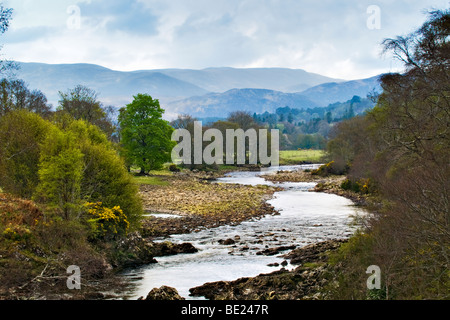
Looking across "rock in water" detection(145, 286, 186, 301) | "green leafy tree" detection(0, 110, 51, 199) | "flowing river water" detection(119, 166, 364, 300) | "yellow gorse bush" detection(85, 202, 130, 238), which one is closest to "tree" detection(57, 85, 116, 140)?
"green leafy tree" detection(0, 110, 51, 199)

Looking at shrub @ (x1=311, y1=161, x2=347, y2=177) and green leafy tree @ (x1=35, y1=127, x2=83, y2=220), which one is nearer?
green leafy tree @ (x1=35, y1=127, x2=83, y2=220)

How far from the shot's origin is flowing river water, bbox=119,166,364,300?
60.4ft

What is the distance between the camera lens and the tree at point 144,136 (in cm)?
5888

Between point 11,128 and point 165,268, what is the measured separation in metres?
13.0

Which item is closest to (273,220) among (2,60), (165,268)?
(165,268)

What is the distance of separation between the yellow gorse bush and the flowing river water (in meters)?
2.97

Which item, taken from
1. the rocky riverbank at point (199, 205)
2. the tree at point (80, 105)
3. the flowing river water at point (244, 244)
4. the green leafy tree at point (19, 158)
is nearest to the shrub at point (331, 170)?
the rocky riverbank at point (199, 205)

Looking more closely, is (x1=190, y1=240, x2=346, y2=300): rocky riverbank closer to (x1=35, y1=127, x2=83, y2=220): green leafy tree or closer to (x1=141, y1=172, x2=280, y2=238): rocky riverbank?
(x1=35, y1=127, x2=83, y2=220): green leafy tree

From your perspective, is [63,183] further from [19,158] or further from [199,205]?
[199,205]

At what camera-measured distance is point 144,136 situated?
60125 mm

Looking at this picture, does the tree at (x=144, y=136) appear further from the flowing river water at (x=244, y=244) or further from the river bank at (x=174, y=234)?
the flowing river water at (x=244, y=244)

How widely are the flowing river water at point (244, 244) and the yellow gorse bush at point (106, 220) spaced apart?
2967 millimetres
